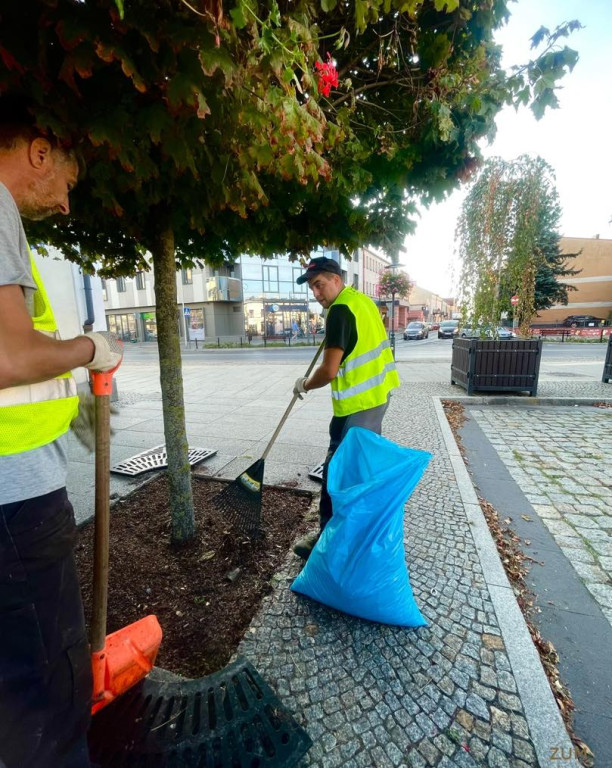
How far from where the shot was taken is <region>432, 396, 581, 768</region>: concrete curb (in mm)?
1383

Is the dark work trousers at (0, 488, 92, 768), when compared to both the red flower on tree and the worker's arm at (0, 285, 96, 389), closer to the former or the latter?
the worker's arm at (0, 285, 96, 389)

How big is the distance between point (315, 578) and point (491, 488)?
2557 millimetres

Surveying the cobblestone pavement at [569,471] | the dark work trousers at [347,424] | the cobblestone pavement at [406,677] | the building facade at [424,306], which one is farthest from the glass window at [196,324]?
the building facade at [424,306]

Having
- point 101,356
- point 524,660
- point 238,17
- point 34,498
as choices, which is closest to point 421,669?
point 524,660

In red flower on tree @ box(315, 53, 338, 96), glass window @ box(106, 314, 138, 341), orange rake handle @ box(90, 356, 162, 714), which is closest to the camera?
orange rake handle @ box(90, 356, 162, 714)

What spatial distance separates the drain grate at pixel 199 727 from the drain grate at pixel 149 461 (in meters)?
2.46

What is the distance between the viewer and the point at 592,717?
156cm

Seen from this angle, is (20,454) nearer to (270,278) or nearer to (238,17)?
(238,17)

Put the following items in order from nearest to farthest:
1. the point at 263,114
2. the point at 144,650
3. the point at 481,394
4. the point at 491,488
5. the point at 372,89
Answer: the point at 263,114
the point at 144,650
the point at 372,89
the point at 491,488
the point at 481,394

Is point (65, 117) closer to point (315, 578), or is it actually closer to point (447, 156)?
point (447, 156)

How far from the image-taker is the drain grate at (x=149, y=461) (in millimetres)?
3941

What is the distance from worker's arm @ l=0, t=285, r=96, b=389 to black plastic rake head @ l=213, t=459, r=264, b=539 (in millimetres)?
1899

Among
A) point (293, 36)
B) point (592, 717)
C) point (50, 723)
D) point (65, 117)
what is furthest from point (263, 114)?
point (592, 717)

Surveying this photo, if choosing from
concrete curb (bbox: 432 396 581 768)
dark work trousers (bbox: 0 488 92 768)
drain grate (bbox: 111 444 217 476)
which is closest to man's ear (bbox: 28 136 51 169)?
dark work trousers (bbox: 0 488 92 768)
